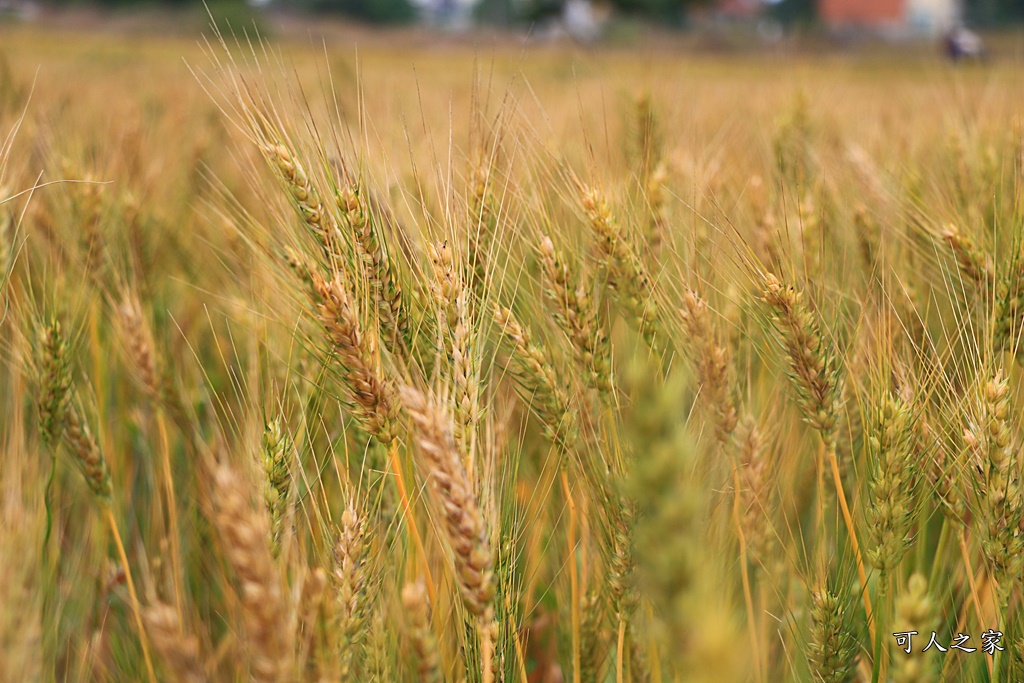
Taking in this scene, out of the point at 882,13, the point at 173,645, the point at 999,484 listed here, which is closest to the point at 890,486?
the point at 999,484

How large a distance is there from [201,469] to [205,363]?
81 centimetres

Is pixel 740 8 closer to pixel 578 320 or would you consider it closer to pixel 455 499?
pixel 578 320

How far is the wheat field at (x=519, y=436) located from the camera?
28.9 inches

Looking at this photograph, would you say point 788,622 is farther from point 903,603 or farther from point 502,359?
point 502,359

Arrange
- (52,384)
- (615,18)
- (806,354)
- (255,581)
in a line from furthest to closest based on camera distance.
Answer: (615,18) → (52,384) → (806,354) → (255,581)

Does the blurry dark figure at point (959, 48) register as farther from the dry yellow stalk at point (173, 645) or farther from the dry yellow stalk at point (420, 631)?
the dry yellow stalk at point (173, 645)

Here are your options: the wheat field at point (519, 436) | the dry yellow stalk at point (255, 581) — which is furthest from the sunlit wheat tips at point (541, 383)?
the dry yellow stalk at point (255, 581)

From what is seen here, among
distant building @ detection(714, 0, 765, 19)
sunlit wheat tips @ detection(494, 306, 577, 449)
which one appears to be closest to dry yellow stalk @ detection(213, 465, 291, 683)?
sunlit wheat tips @ detection(494, 306, 577, 449)

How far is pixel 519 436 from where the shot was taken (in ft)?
3.93

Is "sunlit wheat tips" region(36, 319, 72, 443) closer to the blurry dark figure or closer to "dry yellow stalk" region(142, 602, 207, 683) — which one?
"dry yellow stalk" region(142, 602, 207, 683)

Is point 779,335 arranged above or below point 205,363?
above

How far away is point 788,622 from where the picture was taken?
3.63 ft

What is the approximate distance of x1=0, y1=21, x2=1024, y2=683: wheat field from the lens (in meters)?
0.73

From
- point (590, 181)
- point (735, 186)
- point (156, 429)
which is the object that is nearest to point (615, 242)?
point (590, 181)
